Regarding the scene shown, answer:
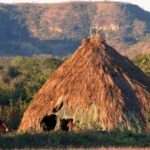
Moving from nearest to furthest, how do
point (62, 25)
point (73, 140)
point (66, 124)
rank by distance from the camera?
point (73, 140) < point (66, 124) < point (62, 25)

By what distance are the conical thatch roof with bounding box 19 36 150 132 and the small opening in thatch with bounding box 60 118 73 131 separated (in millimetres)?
220

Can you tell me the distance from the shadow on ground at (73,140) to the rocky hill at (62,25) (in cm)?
10898

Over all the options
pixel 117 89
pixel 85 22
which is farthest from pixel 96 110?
pixel 85 22

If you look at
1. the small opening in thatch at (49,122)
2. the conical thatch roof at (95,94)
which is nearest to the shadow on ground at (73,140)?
the conical thatch roof at (95,94)

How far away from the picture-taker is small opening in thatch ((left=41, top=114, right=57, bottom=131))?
29197mm

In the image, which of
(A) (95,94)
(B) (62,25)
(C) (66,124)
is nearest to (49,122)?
(C) (66,124)

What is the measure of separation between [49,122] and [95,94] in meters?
2.33

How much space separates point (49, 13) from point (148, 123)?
143 m

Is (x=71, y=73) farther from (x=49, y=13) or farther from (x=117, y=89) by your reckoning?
(x=49, y=13)

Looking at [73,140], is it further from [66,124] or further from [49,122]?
[49,122]

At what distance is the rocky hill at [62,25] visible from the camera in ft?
466

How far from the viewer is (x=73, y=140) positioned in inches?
849

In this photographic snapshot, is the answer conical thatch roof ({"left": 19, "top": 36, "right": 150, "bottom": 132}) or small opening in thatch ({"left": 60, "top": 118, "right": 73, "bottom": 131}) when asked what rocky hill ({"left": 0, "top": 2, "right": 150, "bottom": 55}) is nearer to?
conical thatch roof ({"left": 19, "top": 36, "right": 150, "bottom": 132})

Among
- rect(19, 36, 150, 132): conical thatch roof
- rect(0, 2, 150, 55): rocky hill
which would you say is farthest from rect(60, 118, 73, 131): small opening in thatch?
rect(0, 2, 150, 55): rocky hill
